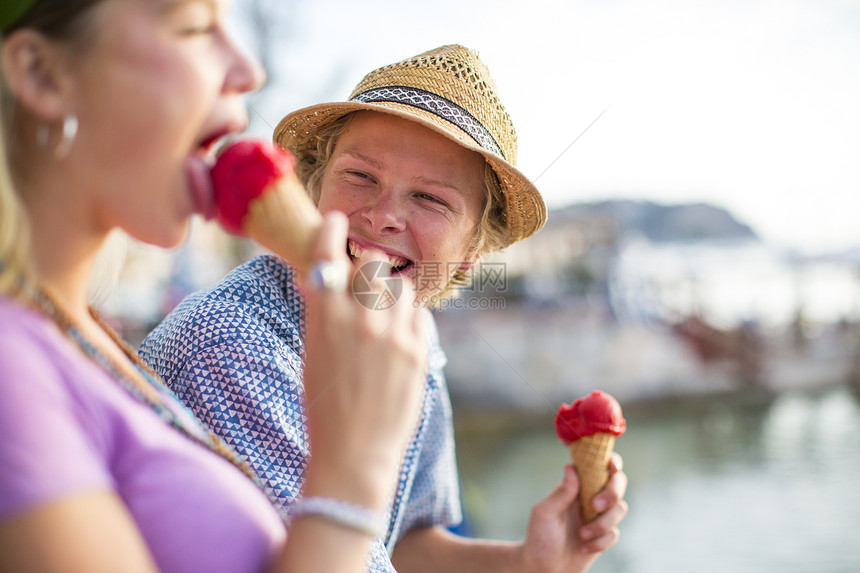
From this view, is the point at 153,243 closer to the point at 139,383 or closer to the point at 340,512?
the point at 139,383

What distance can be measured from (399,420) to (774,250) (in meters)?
26.8

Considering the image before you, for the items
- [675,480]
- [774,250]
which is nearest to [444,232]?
[675,480]

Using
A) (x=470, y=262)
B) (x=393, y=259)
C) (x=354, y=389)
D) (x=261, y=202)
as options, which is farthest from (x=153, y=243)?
(x=470, y=262)

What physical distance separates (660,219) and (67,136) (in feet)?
95.3

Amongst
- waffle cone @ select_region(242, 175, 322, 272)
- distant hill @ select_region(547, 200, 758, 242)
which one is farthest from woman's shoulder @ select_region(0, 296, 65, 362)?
distant hill @ select_region(547, 200, 758, 242)

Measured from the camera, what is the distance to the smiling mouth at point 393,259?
7.30ft

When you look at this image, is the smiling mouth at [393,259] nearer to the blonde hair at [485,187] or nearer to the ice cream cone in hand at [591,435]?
the blonde hair at [485,187]

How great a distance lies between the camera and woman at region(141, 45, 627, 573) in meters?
1.62

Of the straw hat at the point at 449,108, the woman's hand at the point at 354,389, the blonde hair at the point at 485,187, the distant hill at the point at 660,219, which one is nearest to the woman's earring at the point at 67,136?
the woman's hand at the point at 354,389

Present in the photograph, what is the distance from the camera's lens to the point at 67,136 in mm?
979

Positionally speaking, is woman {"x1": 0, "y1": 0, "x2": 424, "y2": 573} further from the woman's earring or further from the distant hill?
the distant hill

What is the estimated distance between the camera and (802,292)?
27078mm

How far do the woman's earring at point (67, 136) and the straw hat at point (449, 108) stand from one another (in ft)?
4.10

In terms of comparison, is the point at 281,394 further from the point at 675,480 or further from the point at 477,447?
the point at 477,447
